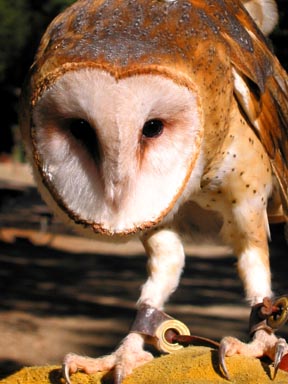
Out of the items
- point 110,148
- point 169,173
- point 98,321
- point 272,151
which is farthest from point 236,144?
point 98,321

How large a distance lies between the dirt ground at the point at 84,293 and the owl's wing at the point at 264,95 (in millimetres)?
1196

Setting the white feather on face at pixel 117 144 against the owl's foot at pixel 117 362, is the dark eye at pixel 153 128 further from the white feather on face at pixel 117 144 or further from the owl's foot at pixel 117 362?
the owl's foot at pixel 117 362

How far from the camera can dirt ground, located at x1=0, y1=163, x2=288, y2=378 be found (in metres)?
6.93

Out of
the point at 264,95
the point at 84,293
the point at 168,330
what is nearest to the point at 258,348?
the point at 168,330

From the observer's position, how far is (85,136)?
243cm

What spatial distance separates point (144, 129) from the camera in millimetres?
2398

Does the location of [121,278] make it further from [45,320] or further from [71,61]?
[71,61]

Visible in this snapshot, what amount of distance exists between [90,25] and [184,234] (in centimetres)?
108

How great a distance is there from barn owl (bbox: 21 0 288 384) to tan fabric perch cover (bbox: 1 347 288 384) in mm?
43

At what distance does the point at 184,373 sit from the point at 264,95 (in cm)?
100

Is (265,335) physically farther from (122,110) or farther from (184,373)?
(122,110)

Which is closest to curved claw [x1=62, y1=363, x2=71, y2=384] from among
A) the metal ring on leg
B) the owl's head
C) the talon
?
the talon

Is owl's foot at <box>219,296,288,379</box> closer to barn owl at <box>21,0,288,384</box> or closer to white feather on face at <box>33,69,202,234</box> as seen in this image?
barn owl at <box>21,0,288,384</box>

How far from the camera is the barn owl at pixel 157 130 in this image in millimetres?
2326
